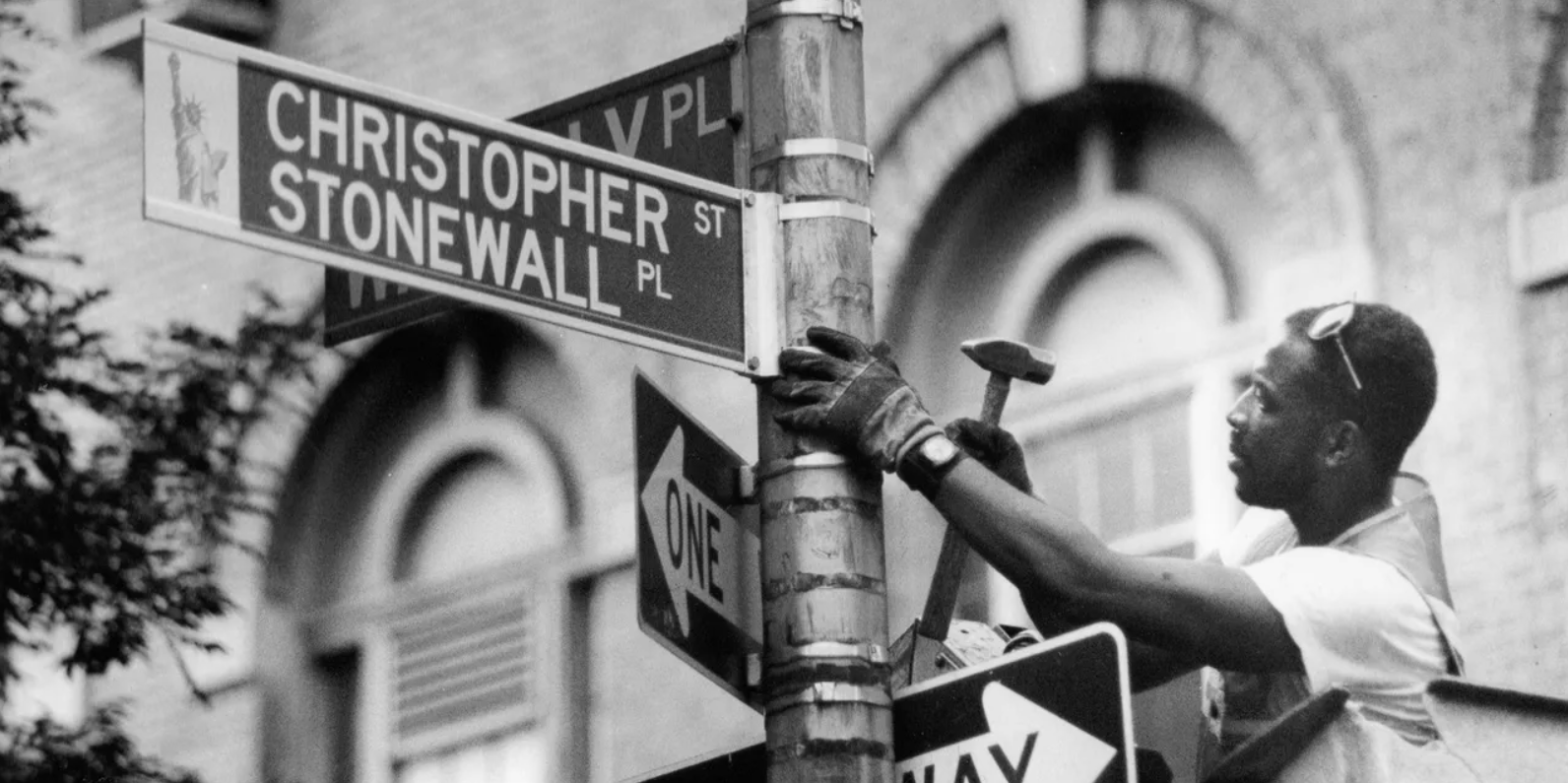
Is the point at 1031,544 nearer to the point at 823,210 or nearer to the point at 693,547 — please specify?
the point at 693,547

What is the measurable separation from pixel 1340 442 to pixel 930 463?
1777mm

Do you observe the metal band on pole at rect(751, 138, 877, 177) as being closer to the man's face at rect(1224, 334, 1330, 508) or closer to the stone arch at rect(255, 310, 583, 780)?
the man's face at rect(1224, 334, 1330, 508)

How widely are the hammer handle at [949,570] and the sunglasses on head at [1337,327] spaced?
56.3 inches

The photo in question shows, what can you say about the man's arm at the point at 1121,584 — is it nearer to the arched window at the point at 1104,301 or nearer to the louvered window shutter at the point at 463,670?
the arched window at the point at 1104,301

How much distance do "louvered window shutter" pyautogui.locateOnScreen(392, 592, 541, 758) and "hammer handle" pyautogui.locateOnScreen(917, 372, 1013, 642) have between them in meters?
7.14

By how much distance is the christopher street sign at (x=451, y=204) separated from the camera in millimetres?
5930

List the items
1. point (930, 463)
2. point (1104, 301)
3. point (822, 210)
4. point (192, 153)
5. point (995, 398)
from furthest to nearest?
point (1104, 301)
point (995, 398)
point (930, 463)
point (822, 210)
point (192, 153)

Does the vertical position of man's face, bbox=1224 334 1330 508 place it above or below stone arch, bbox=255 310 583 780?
below

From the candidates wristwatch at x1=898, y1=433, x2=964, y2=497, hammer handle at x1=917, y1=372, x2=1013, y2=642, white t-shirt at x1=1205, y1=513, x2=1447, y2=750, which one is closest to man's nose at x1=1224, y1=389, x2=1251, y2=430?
white t-shirt at x1=1205, y1=513, x2=1447, y2=750

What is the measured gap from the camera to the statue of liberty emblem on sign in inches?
231

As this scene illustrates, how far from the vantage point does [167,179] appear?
585 cm

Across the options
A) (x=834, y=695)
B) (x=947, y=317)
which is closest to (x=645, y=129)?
(x=834, y=695)

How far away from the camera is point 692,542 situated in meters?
6.54

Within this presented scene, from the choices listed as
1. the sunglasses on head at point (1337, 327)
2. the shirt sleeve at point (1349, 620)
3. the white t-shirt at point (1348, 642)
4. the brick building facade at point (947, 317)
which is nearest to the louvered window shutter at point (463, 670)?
the brick building facade at point (947, 317)
